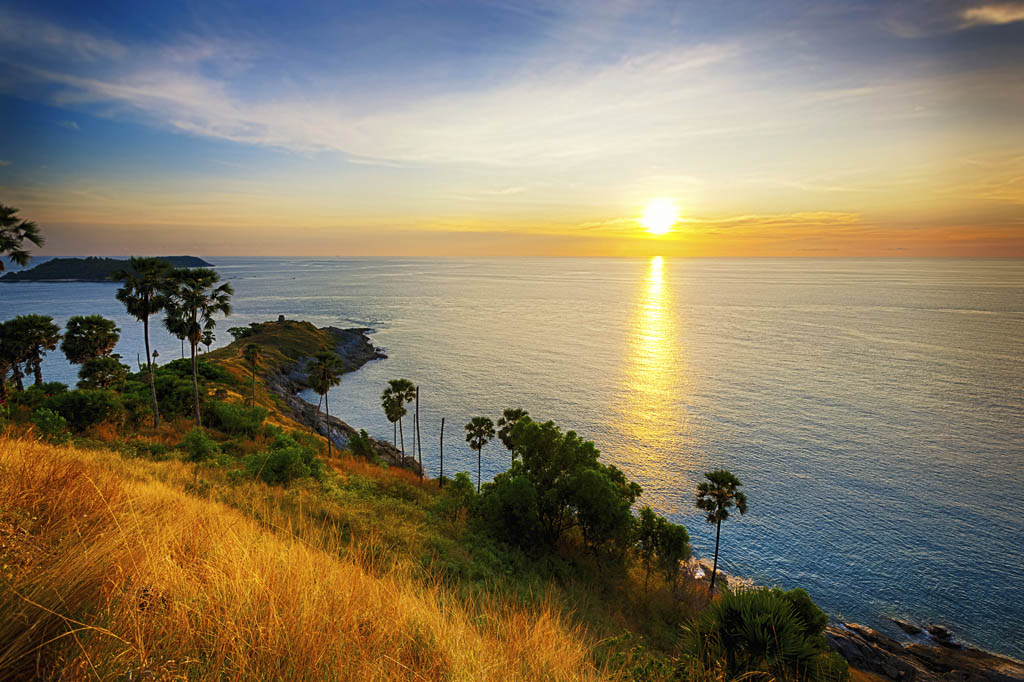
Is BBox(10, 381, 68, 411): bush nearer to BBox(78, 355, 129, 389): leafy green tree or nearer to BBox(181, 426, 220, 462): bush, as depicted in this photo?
BBox(181, 426, 220, 462): bush

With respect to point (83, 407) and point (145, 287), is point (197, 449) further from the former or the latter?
point (145, 287)

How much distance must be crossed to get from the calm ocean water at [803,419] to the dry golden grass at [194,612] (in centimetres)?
3613

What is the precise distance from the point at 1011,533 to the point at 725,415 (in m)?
27.7

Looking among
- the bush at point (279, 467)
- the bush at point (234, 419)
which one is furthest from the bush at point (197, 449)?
the bush at point (234, 419)

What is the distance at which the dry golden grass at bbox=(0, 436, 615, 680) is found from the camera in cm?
253

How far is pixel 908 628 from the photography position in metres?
27.5

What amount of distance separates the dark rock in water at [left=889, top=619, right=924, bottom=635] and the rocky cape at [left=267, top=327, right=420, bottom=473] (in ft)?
128

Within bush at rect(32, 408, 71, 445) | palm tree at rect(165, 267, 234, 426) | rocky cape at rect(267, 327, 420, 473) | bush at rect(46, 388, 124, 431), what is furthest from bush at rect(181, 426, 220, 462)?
rocky cape at rect(267, 327, 420, 473)

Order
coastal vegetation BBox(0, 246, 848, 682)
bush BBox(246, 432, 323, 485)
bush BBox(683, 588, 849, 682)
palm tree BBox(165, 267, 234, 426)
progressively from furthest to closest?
palm tree BBox(165, 267, 234, 426), bush BBox(246, 432, 323, 485), bush BBox(683, 588, 849, 682), coastal vegetation BBox(0, 246, 848, 682)

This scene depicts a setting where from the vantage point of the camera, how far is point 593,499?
21875mm

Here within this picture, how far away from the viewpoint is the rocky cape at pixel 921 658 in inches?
931

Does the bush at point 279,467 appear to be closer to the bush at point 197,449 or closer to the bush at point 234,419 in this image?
the bush at point 197,449

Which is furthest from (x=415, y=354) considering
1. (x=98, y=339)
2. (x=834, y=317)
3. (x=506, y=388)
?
(x=834, y=317)

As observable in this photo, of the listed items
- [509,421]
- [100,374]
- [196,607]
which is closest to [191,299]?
[100,374]
